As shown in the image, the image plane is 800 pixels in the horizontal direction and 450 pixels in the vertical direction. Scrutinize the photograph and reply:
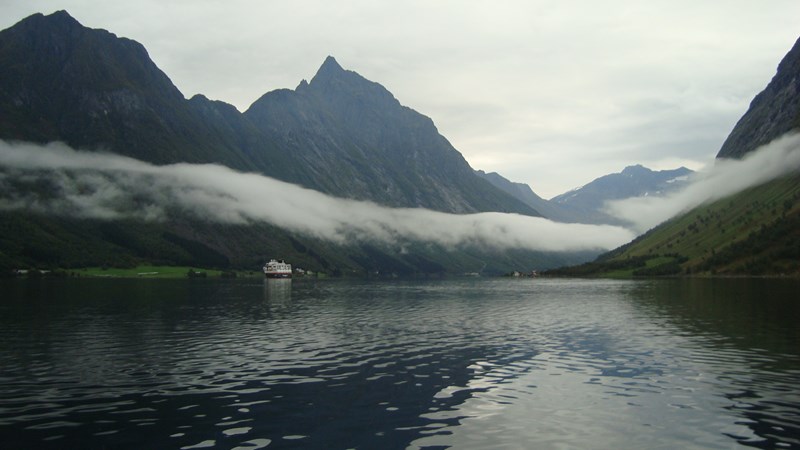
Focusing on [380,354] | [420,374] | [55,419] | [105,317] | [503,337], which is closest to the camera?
[55,419]

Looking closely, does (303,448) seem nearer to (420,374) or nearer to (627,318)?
(420,374)

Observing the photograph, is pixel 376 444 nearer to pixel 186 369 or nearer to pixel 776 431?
pixel 776 431

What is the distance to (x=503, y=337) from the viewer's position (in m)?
72.0

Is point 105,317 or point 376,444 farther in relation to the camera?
point 105,317

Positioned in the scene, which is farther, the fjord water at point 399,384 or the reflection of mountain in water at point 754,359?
the reflection of mountain in water at point 754,359

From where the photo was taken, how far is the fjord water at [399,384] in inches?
1217

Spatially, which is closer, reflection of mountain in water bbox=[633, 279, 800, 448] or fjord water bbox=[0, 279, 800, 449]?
fjord water bbox=[0, 279, 800, 449]

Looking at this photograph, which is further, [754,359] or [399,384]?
[754,359]

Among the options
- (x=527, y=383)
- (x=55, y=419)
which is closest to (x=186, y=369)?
(x=55, y=419)

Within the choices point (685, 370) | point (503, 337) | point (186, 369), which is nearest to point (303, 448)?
point (186, 369)

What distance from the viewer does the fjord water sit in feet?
101

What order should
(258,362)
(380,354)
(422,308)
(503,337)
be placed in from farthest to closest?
(422,308) → (503,337) → (380,354) → (258,362)

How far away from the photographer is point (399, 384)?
4409 cm

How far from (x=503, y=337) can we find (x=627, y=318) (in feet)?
114
